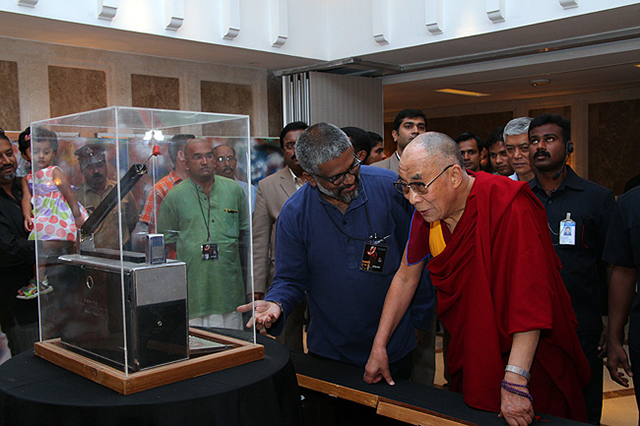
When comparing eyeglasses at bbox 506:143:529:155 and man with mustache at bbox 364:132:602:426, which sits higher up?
eyeglasses at bbox 506:143:529:155

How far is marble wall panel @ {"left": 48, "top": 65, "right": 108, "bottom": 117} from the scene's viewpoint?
5.81m

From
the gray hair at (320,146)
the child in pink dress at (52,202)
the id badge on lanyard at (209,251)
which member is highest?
the gray hair at (320,146)

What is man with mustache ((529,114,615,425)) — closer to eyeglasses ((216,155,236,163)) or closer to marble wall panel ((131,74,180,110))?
eyeglasses ((216,155,236,163))

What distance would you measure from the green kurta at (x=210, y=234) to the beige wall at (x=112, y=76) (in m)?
4.39

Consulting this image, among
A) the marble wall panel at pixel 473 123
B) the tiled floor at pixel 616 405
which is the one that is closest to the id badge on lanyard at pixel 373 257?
the tiled floor at pixel 616 405

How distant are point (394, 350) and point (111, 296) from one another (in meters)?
1.21

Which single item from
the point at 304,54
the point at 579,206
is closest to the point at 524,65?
the point at 304,54

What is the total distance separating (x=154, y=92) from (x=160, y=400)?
5.43m

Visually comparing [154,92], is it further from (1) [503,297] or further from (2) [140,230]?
(1) [503,297]

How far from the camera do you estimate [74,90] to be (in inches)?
233

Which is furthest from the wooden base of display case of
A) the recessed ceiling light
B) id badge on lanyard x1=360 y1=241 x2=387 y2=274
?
the recessed ceiling light

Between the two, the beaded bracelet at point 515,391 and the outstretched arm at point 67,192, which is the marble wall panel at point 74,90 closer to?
the outstretched arm at point 67,192

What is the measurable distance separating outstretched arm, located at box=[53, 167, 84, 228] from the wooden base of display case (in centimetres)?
43

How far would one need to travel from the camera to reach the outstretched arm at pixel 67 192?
199 centimetres
